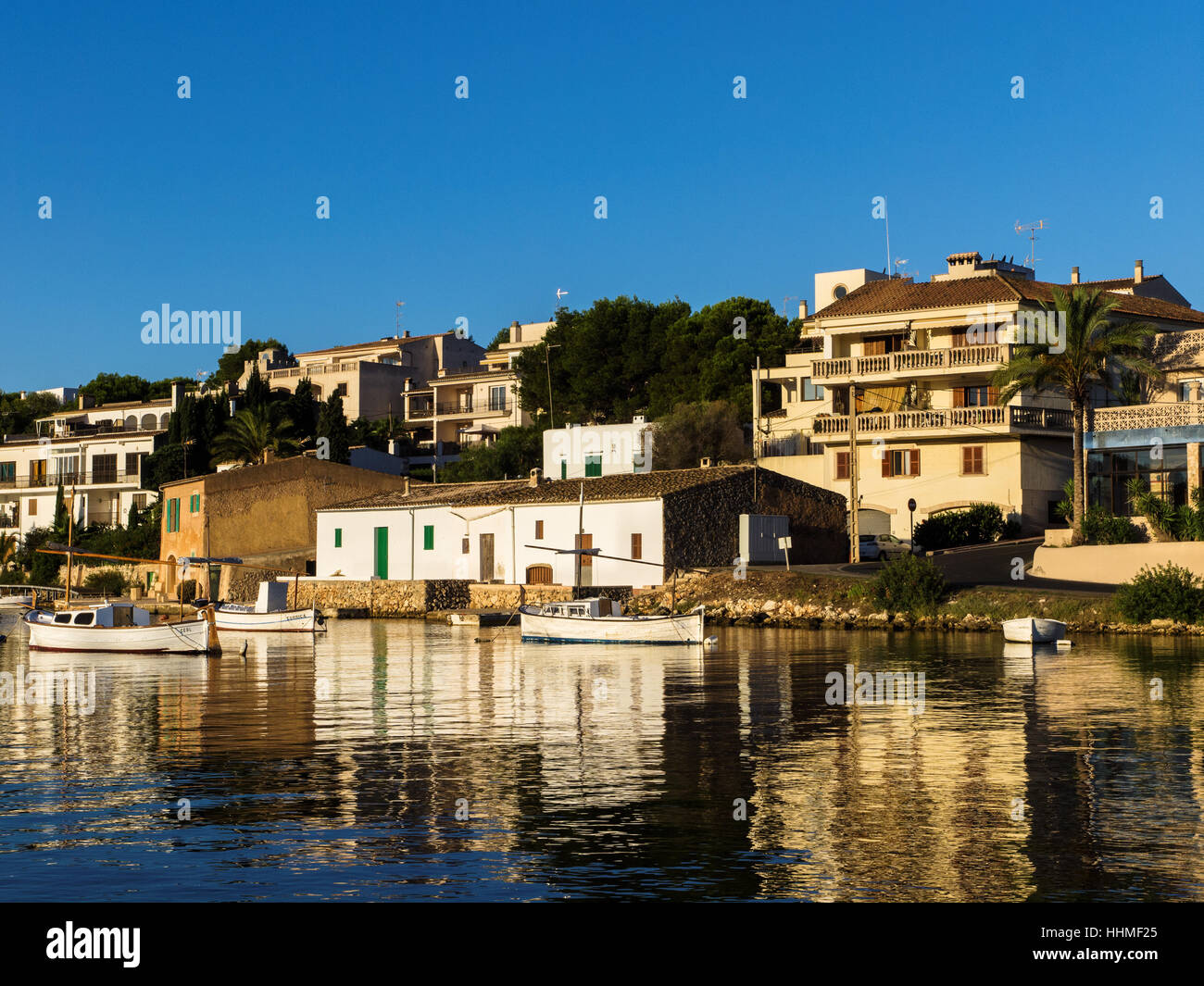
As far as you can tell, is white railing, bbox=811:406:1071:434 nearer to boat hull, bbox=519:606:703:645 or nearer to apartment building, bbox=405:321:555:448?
boat hull, bbox=519:606:703:645

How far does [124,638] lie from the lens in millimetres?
48125

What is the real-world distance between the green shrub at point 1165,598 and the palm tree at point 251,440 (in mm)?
59056

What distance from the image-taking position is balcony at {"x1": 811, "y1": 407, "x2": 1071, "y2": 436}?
65.3 metres

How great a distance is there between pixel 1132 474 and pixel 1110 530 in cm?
563

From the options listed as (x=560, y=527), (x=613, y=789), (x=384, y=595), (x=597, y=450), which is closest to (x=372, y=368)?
(x=597, y=450)

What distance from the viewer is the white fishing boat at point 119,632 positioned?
155 feet

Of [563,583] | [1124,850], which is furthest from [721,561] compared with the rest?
[1124,850]

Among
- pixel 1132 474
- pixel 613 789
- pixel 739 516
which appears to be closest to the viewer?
pixel 613 789

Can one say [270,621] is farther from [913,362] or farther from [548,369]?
Result: [548,369]

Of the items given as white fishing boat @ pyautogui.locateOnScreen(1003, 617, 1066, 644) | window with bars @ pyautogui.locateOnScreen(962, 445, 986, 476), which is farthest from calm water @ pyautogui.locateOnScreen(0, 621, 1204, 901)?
window with bars @ pyautogui.locateOnScreen(962, 445, 986, 476)

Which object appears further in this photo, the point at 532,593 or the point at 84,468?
the point at 84,468

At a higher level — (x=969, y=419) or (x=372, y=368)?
(x=372, y=368)

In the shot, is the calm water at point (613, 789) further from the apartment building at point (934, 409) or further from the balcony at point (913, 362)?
the balcony at point (913, 362)

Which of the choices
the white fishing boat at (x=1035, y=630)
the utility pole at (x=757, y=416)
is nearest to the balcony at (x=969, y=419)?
the utility pole at (x=757, y=416)
